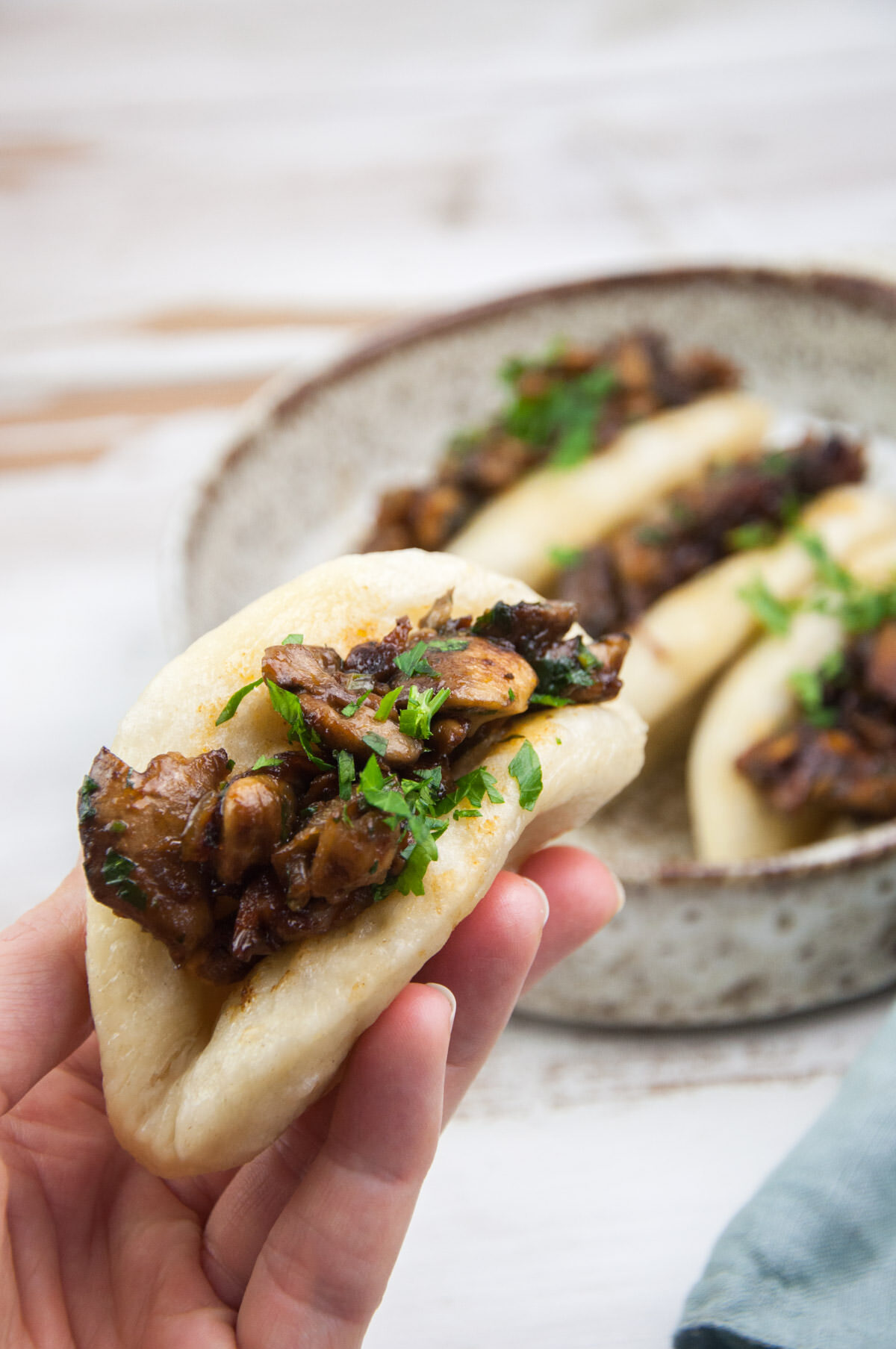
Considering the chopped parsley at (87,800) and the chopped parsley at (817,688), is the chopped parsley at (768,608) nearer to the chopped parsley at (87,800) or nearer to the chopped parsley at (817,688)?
the chopped parsley at (817,688)

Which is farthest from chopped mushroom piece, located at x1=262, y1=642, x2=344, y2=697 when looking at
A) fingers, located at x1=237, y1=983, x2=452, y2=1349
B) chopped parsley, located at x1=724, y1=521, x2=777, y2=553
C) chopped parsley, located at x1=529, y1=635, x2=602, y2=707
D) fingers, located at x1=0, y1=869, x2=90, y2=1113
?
chopped parsley, located at x1=724, y1=521, x2=777, y2=553

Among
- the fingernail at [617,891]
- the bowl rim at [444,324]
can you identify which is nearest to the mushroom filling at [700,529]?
the bowl rim at [444,324]

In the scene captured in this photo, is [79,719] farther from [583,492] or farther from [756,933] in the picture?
[756,933]

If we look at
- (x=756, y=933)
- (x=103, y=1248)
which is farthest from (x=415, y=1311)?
(x=756, y=933)

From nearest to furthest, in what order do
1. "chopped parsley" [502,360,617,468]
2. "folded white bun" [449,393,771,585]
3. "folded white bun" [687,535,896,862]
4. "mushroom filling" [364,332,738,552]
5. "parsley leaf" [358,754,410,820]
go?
"parsley leaf" [358,754,410,820], "folded white bun" [687,535,896,862], "folded white bun" [449,393,771,585], "mushroom filling" [364,332,738,552], "chopped parsley" [502,360,617,468]

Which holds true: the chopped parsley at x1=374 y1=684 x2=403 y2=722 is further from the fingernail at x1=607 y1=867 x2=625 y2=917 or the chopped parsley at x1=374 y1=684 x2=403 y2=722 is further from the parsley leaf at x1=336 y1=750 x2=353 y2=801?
the fingernail at x1=607 y1=867 x2=625 y2=917

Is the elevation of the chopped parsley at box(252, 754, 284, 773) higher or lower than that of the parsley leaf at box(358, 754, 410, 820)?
higher
